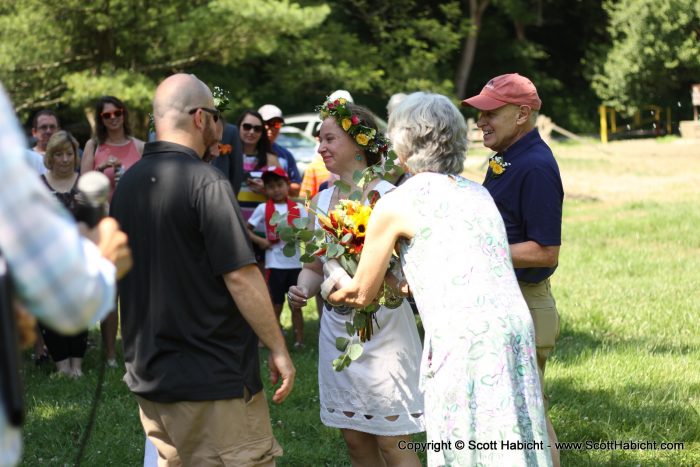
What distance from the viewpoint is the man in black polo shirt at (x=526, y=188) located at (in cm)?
457

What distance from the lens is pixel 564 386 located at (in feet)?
22.3

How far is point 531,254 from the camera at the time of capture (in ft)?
14.8

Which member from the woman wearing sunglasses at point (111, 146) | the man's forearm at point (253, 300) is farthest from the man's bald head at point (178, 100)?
the woman wearing sunglasses at point (111, 146)

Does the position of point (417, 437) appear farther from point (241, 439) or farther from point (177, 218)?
point (177, 218)

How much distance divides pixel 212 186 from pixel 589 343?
208 inches

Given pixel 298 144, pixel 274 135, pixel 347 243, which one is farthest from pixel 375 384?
pixel 298 144

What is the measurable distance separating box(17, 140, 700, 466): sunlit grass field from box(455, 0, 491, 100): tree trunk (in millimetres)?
30294

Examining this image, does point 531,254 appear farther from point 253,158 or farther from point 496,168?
point 253,158

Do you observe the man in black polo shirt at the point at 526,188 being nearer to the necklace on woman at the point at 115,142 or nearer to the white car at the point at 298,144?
the necklace on woman at the point at 115,142

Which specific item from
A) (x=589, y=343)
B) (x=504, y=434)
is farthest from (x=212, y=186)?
(x=589, y=343)

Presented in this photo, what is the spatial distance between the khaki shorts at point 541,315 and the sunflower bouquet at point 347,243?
82 centimetres

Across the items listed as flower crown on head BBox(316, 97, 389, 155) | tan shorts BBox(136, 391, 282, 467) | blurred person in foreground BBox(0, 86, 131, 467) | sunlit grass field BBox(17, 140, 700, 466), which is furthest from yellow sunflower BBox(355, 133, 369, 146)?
blurred person in foreground BBox(0, 86, 131, 467)

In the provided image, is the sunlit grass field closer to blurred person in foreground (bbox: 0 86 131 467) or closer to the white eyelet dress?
the white eyelet dress

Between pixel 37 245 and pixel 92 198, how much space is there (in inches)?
20.4
